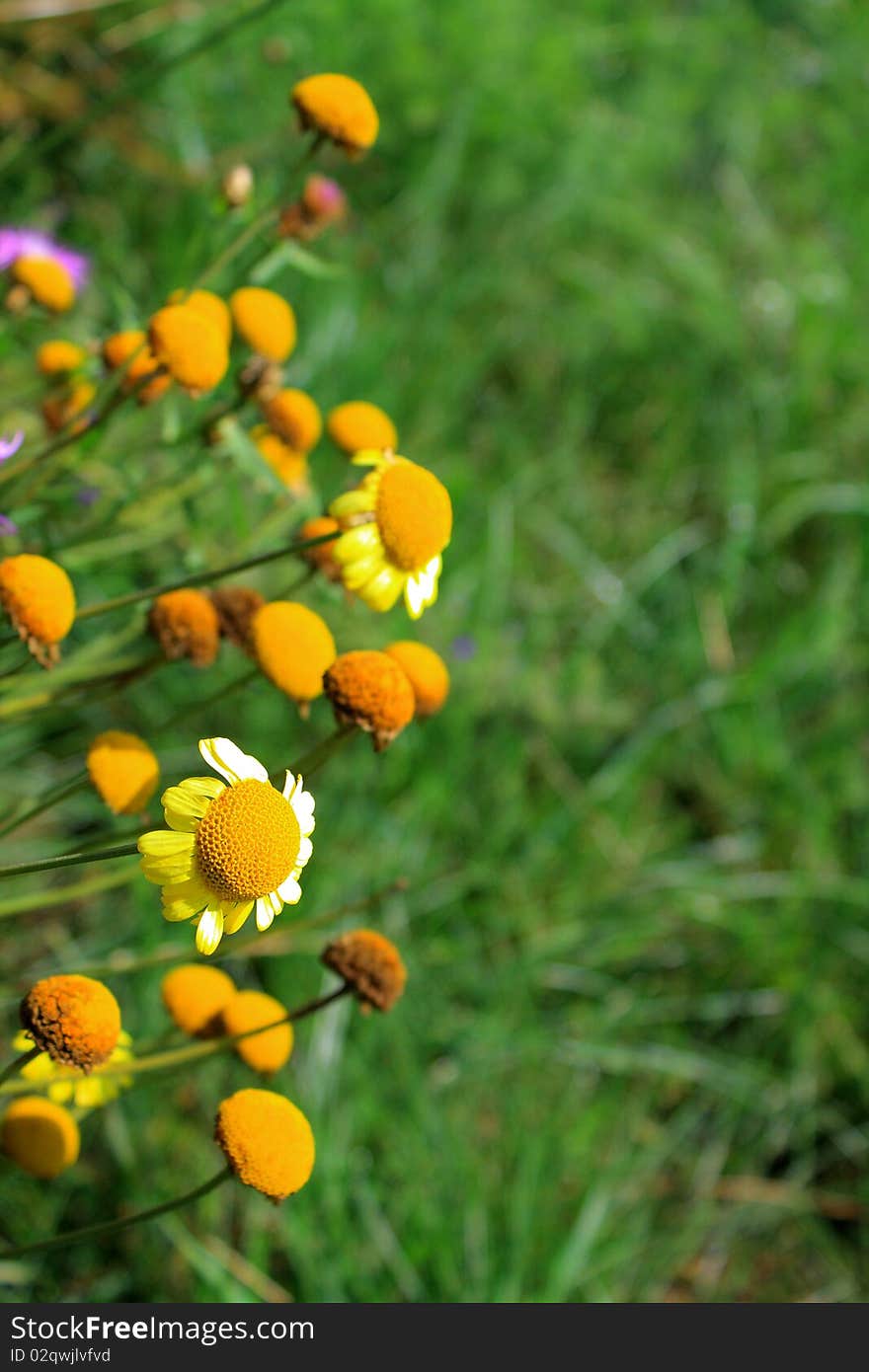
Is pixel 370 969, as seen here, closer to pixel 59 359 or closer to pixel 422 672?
pixel 422 672

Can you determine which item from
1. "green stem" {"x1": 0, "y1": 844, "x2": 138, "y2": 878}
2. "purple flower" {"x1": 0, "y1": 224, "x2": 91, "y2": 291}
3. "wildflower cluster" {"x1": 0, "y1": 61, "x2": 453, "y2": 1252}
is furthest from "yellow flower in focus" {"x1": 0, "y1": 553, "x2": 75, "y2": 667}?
"purple flower" {"x1": 0, "y1": 224, "x2": 91, "y2": 291}

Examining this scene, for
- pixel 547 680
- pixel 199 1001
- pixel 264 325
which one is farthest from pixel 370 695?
pixel 547 680

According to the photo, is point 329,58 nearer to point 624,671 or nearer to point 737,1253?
point 624,671

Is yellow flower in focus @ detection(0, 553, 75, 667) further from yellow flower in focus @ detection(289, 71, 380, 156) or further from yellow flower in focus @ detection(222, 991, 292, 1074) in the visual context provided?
yellow flower in focus @ detection(289, 71, 380, 156)

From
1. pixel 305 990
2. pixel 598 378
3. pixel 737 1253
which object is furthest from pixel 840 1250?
pixel 598 378

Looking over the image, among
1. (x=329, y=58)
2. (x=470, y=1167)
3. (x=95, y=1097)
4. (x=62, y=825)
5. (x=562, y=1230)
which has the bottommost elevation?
(x=562, y=1230)

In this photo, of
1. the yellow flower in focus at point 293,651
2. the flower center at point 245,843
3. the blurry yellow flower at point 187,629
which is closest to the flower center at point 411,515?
the yellow flower in focus at point 293,651

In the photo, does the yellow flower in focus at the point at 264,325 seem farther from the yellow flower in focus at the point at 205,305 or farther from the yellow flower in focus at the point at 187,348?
the yellow flower in focus at the point at 187,348
